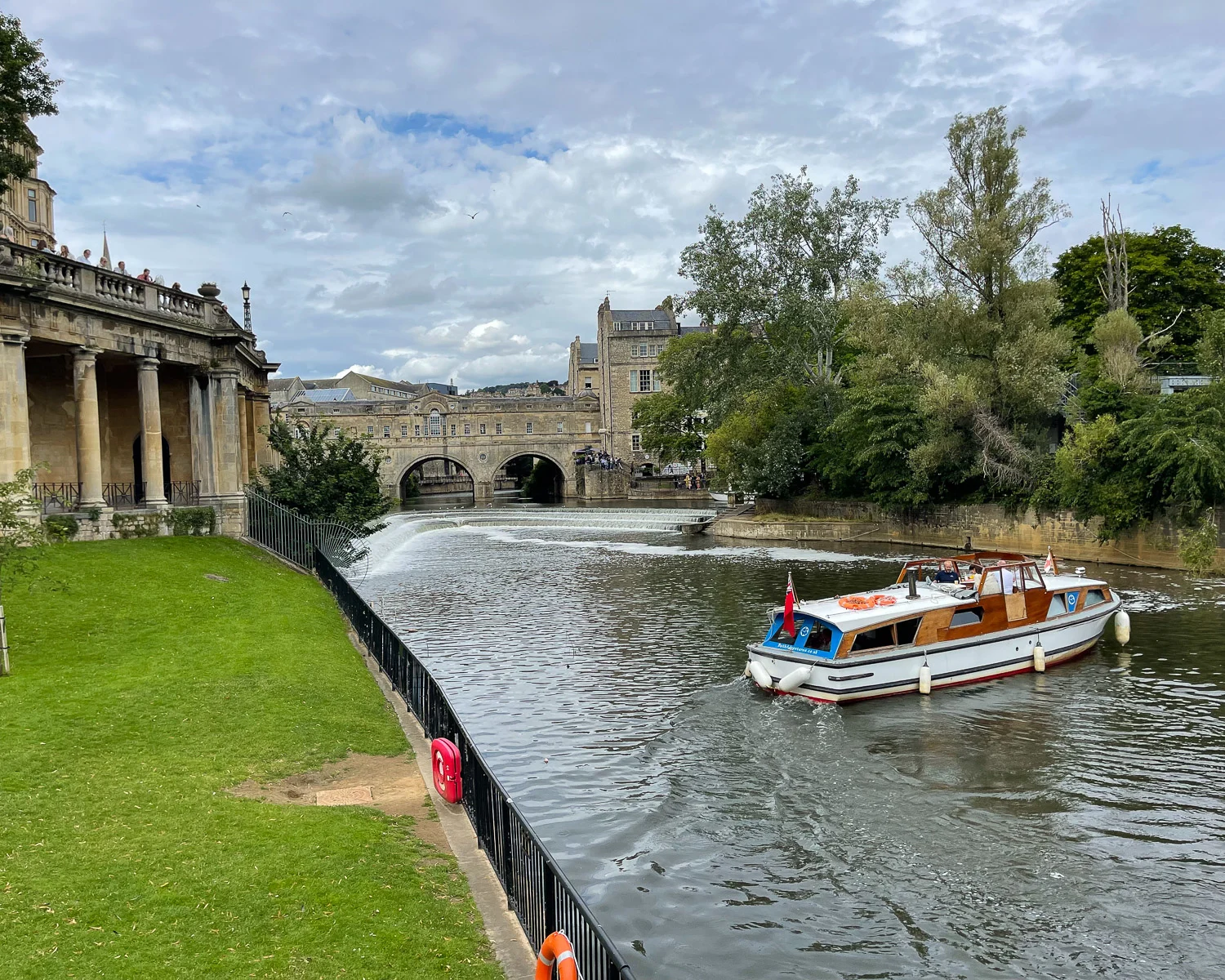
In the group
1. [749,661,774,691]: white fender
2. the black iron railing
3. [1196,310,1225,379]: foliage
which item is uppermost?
[1196,310,1225,379]: foliage

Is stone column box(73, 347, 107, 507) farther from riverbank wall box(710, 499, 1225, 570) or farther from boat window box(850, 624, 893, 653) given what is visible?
riverbank wall box(710, 499, 1225, 570)

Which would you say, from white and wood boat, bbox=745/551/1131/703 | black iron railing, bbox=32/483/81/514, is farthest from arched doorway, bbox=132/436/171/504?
white and wood boat, bbox=745/551/1131/703

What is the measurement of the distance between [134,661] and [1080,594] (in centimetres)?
1810

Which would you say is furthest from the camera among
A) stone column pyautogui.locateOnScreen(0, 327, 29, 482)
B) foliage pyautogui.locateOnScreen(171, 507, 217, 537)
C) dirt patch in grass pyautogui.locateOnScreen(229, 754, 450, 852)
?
foliage pyautogui.locateOnScreen(171, 507, 217, 537)

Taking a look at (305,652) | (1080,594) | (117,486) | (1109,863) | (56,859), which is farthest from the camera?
(117,486)

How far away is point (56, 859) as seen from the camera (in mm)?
7340

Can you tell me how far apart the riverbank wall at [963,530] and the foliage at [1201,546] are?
15.2 inches

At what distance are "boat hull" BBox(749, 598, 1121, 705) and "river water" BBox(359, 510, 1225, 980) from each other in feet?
1.10

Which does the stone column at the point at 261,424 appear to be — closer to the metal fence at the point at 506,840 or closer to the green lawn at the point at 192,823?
the metal fence at the point at 506,840

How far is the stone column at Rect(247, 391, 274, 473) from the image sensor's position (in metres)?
35.6

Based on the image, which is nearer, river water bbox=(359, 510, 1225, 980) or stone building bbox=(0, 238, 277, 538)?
river water bbox=(359, 510, 1225, 980)

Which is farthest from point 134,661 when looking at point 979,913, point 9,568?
point 979,913

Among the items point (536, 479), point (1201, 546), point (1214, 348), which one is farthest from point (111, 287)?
point (536, 479)

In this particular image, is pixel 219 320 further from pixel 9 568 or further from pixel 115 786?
pixel 115 786
